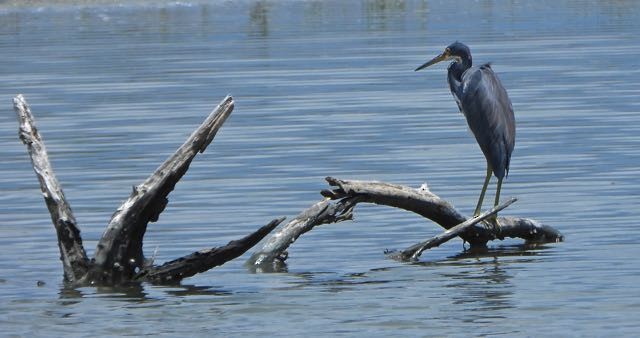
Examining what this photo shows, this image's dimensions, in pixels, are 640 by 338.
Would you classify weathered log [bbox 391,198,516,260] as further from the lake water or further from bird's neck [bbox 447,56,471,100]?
bird's neck [bbox 447,56,471,100]

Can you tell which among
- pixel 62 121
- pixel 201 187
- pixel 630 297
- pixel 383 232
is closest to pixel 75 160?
pixel 201 187

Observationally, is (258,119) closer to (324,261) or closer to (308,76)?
(308,76)

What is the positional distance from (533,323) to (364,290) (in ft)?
4.70

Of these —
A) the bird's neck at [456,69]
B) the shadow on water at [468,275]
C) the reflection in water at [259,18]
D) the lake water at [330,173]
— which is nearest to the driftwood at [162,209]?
the lake water at [330,173]

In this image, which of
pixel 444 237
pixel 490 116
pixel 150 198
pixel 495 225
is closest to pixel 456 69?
pixel 490 116

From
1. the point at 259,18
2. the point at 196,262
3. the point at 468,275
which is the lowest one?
the point at 259,18

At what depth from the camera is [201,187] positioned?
623 inches

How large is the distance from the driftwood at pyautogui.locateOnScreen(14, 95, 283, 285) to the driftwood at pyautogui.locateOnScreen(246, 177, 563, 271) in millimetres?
746

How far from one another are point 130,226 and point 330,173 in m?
6.02

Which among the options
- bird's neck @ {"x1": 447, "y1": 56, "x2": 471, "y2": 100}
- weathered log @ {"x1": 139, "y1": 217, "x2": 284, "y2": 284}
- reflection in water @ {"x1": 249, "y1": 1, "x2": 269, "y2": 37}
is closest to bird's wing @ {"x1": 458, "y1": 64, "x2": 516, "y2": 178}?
bird's neck @ {"x1": 447, "y1": 56, "x2": 471, "y2": 100}

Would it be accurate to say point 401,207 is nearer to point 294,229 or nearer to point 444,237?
point 444,237

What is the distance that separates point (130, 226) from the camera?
10.7 metres

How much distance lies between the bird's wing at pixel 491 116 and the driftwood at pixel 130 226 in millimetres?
2972

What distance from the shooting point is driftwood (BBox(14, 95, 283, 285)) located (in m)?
10.5
